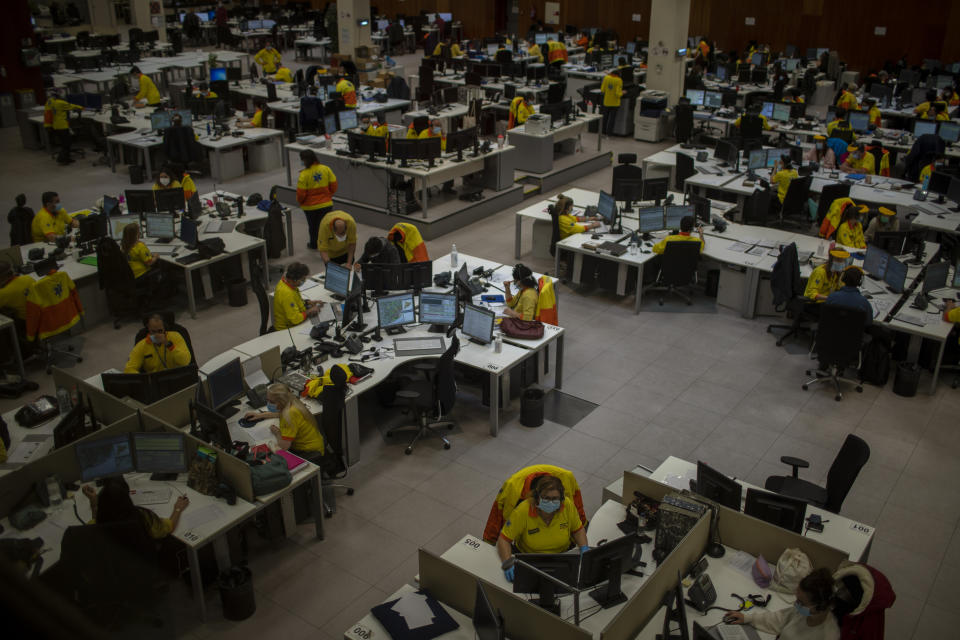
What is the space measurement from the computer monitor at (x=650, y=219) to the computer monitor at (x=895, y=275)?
274 centimetres

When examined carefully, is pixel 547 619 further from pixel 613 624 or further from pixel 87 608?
pixel 87 608

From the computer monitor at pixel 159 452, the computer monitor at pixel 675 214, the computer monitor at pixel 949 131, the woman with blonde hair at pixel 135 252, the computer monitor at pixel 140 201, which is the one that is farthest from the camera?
the computer monitor at pixel 949 131

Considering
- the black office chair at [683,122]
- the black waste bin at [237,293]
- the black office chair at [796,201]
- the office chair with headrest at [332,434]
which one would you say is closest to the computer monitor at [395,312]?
the office chair with headrest at [332,434]

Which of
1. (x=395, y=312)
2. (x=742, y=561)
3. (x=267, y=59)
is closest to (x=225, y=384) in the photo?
(x=395, y=312)

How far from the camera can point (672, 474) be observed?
6348 mm

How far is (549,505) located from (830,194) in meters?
8.49

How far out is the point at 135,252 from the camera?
991 cm

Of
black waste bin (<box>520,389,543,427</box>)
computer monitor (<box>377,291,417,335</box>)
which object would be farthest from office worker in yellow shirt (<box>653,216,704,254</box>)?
computer monitor (<box>377,291,417,335</box>)

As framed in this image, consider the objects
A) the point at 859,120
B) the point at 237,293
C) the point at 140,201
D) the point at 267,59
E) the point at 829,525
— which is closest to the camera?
the point at 829,525

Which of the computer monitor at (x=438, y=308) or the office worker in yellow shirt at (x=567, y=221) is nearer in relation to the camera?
the computer monitor at (x=438, y=308)

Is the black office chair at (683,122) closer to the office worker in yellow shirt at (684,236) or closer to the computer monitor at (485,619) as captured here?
the office worker in yellow shirt at (684,236)

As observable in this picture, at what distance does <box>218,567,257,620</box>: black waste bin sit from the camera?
592 cm

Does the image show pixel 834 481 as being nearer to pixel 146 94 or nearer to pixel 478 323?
pixel 478 323

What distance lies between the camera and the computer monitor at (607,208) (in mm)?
11109
